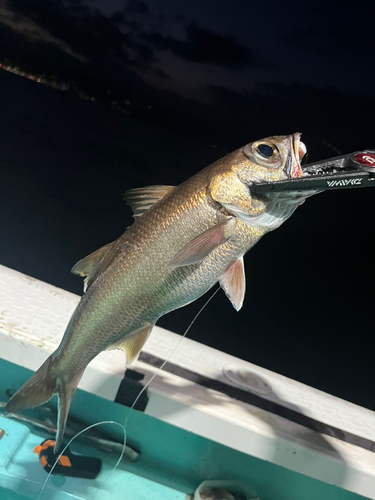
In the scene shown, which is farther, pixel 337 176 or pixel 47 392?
pixel 47 392

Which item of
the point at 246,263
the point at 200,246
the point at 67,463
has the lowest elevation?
the point at 246,263

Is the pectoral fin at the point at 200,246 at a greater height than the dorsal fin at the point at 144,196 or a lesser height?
lesser

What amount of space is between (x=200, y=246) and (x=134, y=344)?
1.87ft

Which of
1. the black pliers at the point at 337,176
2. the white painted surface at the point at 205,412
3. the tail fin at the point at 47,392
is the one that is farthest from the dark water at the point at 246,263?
the black pliers at the point at 337,176

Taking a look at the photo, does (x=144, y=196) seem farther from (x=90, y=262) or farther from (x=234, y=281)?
(x=234, y=281)

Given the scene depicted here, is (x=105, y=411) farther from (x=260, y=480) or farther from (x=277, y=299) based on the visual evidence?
(x=277, y=299)

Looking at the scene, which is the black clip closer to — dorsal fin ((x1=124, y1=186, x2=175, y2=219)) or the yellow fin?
the yellow fin

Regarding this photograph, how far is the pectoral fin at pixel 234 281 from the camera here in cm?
128

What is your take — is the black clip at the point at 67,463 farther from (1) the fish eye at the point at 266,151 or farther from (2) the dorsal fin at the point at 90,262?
(1) the fish eye at the point at 266,151

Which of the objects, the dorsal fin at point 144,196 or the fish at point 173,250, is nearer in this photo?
the fish at point 173,250

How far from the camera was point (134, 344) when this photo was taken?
1385 millimetres

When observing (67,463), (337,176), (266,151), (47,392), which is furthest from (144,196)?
(67,463)

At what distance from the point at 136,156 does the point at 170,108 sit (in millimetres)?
55350

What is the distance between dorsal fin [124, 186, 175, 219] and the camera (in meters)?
1.34
